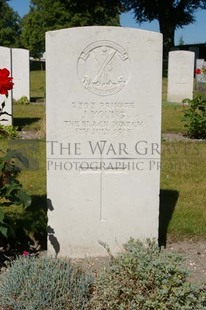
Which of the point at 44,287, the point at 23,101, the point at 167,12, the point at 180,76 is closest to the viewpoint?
the point at 44,287

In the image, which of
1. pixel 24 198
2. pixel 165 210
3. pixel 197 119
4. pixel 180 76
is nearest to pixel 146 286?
pixel 24 198

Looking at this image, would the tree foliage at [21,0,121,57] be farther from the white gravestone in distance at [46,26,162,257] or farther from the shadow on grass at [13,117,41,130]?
the white gravestone in distance at [46,26,162,257]

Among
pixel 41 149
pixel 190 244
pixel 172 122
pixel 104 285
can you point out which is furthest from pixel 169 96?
pixel 104 285

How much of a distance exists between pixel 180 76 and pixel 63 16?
111 feet

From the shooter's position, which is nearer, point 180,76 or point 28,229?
point 28,229

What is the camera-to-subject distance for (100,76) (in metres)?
3.45

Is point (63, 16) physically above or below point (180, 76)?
above

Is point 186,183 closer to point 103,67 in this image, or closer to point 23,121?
point 103,67

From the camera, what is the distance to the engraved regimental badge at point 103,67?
3.42m

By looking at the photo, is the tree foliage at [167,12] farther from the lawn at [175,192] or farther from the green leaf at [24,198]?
the green leaf at [24,198]

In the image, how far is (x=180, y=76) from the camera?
15539mm

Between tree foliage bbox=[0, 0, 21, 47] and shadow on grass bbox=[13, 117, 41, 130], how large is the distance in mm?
39952

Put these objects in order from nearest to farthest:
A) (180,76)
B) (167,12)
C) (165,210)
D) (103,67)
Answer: (103,67) → (165,210) → (180,76) → (167,12)

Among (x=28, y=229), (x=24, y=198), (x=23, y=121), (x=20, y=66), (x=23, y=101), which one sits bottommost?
(x=28, y=229)
